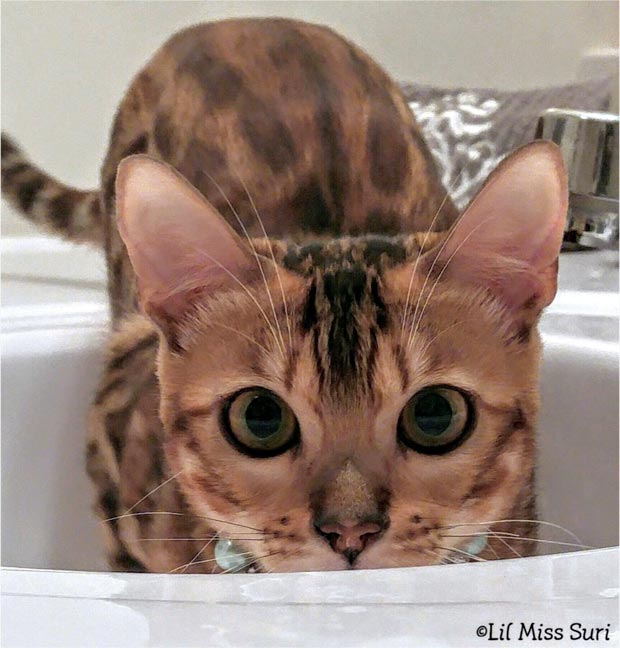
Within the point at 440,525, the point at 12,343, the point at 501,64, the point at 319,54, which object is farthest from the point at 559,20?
the point at 12,343

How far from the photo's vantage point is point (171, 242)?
476 millimetres

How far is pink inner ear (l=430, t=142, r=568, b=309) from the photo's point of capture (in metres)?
0.46

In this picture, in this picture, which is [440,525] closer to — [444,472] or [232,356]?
[444,472]

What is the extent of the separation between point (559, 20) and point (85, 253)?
1.53ft

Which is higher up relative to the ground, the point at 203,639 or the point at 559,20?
the point at 559,20

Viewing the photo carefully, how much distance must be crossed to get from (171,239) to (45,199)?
0.25 metres

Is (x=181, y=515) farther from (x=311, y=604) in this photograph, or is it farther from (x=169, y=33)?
(x=169, y=33)

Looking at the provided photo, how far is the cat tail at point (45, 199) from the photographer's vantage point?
25.9 inches

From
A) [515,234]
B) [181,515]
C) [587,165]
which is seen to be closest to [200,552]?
[181,515]

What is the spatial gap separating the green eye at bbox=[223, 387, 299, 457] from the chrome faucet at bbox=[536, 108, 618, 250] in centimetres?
27

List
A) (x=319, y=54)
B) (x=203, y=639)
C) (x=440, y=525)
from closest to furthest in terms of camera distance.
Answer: (x=203, y=639), (x=440, y=525), (x=319, y=54)

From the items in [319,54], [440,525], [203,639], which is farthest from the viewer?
[319,54]

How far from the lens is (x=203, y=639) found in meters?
0.35

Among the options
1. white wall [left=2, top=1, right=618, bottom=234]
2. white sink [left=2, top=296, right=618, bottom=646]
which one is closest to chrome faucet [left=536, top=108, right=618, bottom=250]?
white wall [left=2, top=1, right=618, bottom=234]
